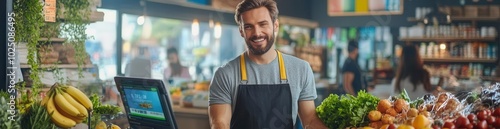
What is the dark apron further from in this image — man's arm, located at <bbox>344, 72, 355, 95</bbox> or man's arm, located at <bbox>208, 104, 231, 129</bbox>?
man's arm, located at <bbox>344, 72, 355, 95</bbox>

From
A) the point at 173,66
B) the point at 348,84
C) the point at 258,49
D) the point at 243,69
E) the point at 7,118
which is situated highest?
the point at 258,49

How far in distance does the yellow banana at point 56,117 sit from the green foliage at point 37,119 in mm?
26

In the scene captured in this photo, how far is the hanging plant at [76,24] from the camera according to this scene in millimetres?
6402

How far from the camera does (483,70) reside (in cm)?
1068

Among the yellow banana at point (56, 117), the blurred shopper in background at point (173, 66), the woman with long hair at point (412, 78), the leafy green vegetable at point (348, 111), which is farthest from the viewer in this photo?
the blurred shopper in background at point (173, 66)

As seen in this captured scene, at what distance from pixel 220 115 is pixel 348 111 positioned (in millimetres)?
749

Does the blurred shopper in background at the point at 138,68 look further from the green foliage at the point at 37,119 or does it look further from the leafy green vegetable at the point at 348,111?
the leafy green vegetable at the point at 348,111

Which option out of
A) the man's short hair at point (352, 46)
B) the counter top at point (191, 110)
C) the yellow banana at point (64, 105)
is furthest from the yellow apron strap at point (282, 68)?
the man's short hair at point (352, 46)

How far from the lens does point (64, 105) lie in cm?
435

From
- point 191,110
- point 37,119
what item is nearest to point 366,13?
point 191,110

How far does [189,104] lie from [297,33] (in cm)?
353

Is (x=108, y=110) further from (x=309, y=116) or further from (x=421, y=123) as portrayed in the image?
(x=421, y=123)

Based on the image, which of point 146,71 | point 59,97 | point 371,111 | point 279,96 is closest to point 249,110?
point 279,96

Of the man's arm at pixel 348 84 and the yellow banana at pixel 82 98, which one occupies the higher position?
the yellow banana at pixel 82 98
